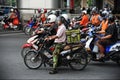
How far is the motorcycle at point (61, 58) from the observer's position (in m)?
8.48

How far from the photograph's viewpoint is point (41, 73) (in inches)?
322

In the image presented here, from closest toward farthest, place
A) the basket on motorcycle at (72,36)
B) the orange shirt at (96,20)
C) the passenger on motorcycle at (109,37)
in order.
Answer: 1. the passenger on motorcycle at (109,37)
2. the basket on motorcycle at (72,36)
3. the orange shirt at (96,20)

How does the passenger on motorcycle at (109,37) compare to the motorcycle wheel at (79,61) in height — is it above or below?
above

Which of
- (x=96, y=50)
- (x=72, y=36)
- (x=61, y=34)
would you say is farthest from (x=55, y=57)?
(x=96, y=50)

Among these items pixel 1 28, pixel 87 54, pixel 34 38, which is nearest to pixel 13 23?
pixel 1 28

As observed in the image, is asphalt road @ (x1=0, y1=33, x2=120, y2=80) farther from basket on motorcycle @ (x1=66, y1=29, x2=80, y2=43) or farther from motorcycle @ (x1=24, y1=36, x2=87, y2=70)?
basket on motorcycle @ (x1=66, y1=29, x2=80, y2=43)

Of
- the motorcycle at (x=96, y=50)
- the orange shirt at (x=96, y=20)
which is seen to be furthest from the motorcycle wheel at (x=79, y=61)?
the orange shirt at (x=96, y=20)

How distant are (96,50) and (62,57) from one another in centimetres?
119

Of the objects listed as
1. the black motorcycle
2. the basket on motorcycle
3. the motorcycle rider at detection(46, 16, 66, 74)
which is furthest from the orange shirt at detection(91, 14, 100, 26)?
the motorcycle rider at detection(46, 16, 66, 74)

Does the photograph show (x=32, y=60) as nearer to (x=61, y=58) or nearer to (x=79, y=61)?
(x=61, y=58)

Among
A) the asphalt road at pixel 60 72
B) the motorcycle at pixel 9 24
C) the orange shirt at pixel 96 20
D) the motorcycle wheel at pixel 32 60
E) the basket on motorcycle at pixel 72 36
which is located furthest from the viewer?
the motorcycle at pixel 9 24

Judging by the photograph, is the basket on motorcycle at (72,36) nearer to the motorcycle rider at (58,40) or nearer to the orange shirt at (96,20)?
the motorcycle rider at (58,40)

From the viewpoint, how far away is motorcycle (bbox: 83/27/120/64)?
905 centimetres

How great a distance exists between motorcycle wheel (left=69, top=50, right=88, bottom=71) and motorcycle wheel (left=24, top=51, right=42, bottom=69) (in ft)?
2.46
